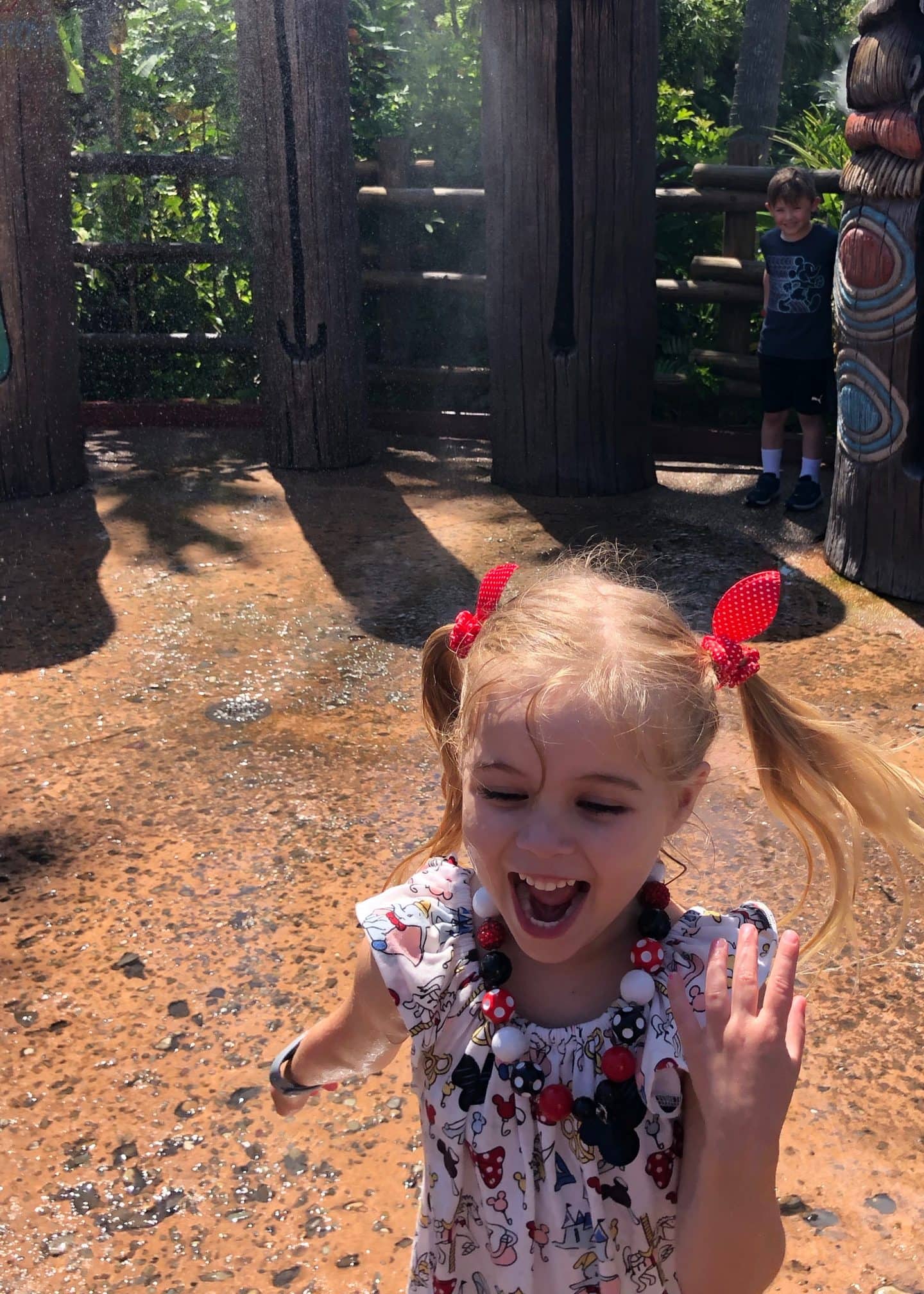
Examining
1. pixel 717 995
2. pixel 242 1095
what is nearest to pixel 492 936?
pixel 717 995

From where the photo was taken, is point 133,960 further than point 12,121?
No

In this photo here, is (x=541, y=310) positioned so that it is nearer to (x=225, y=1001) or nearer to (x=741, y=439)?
(x=741, y=439)

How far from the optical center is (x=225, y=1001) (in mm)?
2650

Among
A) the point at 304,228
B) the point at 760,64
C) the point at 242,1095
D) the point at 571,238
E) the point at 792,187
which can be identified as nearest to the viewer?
the point at 242,1095

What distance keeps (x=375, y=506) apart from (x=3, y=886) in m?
3.17

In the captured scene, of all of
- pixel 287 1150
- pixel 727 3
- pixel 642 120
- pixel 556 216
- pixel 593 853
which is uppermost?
pixel 727 3

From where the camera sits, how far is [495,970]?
4.93 ft

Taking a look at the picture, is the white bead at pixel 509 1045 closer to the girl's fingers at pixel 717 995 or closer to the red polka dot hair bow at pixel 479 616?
the girl's fingers at pixel 717 995

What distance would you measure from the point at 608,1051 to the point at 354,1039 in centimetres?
32

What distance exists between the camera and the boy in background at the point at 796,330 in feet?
18.1

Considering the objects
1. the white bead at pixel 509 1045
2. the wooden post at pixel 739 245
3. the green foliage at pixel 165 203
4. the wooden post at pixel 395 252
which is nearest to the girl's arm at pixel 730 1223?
the white bead at pixel 509 1045

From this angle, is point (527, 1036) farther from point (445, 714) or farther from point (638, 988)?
point (445, 714)

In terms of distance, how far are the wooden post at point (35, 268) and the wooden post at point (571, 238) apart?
1780 mm

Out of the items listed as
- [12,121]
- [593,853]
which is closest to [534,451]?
[12,121]
